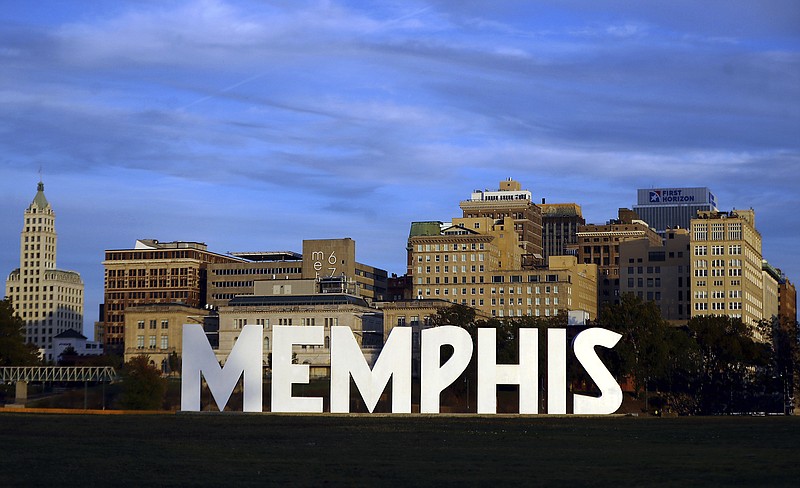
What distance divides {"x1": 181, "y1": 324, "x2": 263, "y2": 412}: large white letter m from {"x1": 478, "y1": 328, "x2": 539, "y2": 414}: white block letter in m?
15.9

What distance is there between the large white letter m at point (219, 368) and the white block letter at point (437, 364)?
→ 38.8 ft

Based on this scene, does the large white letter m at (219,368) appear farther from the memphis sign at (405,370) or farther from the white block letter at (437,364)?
the white block letter at (437,364)

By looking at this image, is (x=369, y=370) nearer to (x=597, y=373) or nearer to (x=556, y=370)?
(x=556, y=370)

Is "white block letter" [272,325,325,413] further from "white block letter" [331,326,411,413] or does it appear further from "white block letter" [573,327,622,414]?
"white block letter" [573,327,622,414]

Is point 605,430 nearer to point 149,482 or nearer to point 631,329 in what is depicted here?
point 149,482

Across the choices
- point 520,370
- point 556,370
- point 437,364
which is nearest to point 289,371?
point 437,364

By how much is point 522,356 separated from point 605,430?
21.7 metres

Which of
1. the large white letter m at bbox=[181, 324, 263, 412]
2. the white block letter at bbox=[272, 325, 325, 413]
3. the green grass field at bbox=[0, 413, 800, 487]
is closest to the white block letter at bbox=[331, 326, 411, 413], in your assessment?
the white block letter at bbox=[272, 325, 325, 413]

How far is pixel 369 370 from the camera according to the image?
104438mm

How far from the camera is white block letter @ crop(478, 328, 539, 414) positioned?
103625 millimetres

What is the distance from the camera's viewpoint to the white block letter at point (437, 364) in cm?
10381

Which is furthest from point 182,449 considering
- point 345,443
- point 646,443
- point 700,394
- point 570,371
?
point 700,394

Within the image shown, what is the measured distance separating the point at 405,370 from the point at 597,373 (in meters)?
13.6

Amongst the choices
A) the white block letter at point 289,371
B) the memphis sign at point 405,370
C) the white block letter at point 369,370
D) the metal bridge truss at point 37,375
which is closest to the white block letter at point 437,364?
the memphis sign at point 405,370
